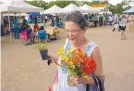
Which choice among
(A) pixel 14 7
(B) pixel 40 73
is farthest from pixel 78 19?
(A) pixel 14 7

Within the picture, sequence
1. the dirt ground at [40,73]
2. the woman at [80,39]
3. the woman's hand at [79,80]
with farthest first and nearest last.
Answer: the dirt ground at [40,73] → the woman at [80,39] → the woman's hand at [79,80]

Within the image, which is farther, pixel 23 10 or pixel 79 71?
pixel 23 10

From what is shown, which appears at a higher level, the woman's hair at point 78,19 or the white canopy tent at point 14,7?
the white canopy tent at point 14,7

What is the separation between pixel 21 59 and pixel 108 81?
4192 millimetres

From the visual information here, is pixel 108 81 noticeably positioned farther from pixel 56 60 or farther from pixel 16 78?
pixel 56 60

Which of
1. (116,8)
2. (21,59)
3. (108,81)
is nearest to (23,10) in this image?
(21,59)

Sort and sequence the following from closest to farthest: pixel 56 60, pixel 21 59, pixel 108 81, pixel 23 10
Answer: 1. pixel 56 60
2. pixel 108 81
3. pixel 21 59
4. pixel 23 10

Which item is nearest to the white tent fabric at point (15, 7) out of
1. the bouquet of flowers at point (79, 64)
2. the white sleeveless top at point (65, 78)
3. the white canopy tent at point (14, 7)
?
the white canopy tent at point (14, 7)

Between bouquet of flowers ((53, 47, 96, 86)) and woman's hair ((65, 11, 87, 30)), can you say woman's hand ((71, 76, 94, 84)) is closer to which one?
bouquet of flowers ((53, 47, 96, 86))

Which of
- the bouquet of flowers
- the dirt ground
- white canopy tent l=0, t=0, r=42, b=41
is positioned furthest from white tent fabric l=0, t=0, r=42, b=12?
the bouquet of flowers

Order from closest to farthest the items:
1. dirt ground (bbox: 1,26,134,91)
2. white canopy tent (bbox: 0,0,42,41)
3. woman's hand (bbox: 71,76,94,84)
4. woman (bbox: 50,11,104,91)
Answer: woman's hand (bbox: 71,76,94,84), woman (bbox: 50,11,104,91), dirt ground (bbox: 1,26,134,91), white canopy tent (bbox: 0,0,42,41)

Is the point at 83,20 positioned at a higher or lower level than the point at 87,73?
higher

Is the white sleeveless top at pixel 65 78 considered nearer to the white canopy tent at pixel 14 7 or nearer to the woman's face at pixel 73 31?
the woman's face at pixel 73 31

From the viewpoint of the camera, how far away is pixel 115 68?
25.1 ft
